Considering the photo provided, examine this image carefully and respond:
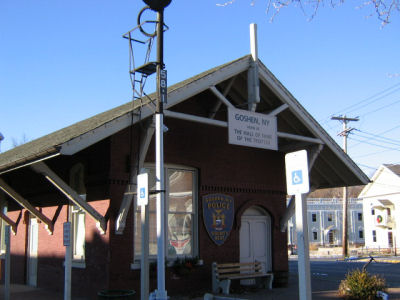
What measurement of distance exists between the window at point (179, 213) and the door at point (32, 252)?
14.7 feet

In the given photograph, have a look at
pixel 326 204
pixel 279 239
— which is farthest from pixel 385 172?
pixel 279 239

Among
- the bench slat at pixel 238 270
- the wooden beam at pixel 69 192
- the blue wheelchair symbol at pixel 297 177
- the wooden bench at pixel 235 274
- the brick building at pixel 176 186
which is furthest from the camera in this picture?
the bench slat at pixel 238 270

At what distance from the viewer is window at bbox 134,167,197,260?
1223 cm

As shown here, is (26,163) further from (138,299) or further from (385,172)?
(385,172)

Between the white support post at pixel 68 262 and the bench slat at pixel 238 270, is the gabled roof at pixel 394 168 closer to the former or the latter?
the bench slat at pixel 238 270

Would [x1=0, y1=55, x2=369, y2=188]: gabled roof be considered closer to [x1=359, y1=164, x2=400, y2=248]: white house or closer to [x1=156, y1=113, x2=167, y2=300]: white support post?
[x1=156, y1=113, x2=167, y2=300]: white support post

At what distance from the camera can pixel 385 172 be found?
54.6 metres

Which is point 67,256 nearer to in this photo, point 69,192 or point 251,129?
point 69,192

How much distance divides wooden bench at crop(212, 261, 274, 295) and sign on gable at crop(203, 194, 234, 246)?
2.32 feet

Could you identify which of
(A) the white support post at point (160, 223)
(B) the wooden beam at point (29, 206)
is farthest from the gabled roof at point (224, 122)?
(A) the white support post at point (160, 223)

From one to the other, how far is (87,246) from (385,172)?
48.6 metres

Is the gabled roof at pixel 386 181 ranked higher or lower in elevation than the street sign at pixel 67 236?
higher

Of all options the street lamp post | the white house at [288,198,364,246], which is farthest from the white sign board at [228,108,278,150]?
the white house at [288,198,364,246]

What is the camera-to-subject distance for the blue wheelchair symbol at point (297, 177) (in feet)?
18.3
